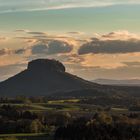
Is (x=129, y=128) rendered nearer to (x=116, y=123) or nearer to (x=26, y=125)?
(x=116, y=123)

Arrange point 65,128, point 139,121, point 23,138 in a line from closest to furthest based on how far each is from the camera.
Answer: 1. point 23,138
2. point 65,128
3. point 139,121

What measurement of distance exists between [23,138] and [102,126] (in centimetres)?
2727

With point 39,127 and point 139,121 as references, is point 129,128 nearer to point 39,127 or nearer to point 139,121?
point 139,121

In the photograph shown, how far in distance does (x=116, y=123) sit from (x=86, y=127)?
11.9 metres

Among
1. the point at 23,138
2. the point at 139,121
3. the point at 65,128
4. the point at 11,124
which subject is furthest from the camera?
the point at 11,124

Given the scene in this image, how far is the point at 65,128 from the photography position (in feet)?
540

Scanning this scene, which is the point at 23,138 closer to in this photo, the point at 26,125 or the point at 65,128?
the point at 65,128

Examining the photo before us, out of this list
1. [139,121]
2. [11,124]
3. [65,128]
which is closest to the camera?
[65,128]

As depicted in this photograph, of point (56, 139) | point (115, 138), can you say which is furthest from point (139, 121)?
point (56, 139)

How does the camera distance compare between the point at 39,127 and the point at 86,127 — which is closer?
the point at 86,127

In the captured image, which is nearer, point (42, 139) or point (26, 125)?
point (42, 139)

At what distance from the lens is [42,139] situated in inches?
5999

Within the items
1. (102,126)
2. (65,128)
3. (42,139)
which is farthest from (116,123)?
(42,139)

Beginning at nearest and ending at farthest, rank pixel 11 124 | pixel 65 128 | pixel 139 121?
pixel 65 128 → pixel 139 121 → pixel 11 124
